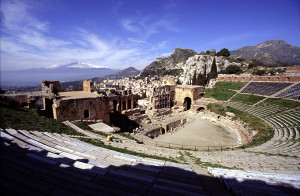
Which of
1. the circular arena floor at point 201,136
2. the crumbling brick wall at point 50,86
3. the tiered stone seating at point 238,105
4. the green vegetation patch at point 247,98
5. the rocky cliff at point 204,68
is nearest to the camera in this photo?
the crumbling brick wall at point 50,86

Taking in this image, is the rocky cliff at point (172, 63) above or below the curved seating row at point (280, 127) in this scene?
above

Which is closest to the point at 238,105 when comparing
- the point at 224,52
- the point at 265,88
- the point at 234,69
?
the point at 265,88

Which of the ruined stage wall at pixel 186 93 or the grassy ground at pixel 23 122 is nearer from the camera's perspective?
the grassy ground at pixel 23 122

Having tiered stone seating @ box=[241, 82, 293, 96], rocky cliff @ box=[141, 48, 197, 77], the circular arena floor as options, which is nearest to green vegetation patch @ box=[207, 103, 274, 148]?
the circular arena floor

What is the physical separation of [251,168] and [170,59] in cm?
14841

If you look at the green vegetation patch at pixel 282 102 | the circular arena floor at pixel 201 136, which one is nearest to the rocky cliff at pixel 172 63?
the green vegetation patch at pixel 282 102

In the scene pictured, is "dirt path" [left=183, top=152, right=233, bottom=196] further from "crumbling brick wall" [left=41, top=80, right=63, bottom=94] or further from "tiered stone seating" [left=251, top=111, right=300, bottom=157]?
"crumbling brick wall" [left=41, top=80, right=63, bottom=94]

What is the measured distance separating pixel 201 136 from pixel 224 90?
2150cm

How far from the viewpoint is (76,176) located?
389 cm

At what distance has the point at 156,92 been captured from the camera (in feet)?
109

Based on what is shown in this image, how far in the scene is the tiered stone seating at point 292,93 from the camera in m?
22.4

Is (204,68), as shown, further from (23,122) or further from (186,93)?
(23,122)

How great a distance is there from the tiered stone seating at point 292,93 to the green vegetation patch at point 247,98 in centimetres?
313

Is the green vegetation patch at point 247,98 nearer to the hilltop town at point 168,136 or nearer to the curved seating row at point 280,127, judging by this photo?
the hilltop town at point 168,136
